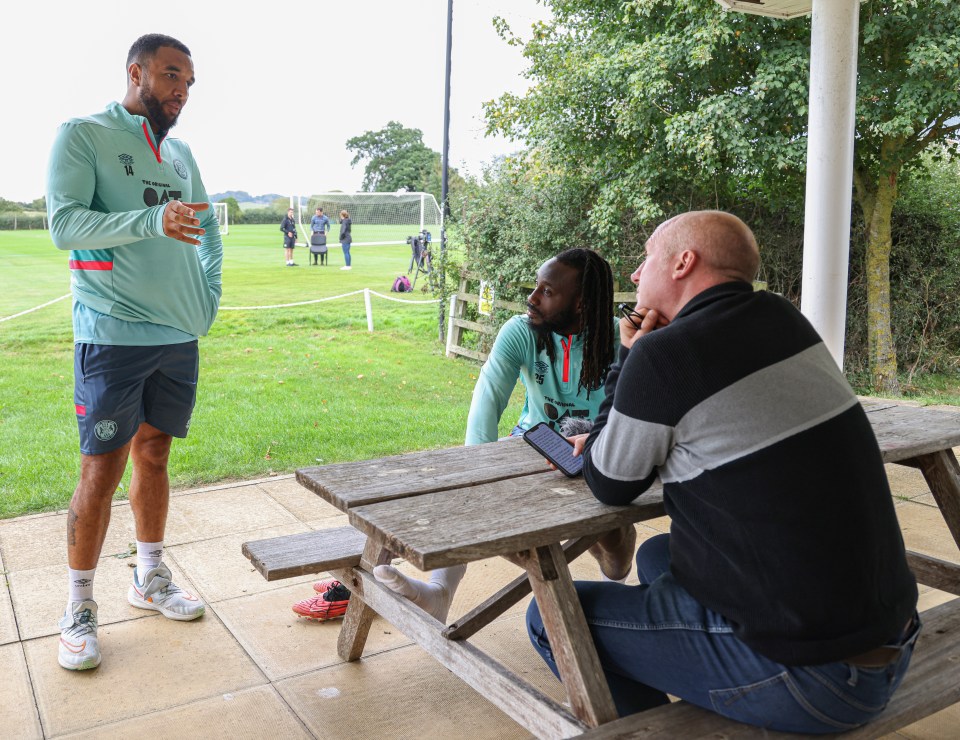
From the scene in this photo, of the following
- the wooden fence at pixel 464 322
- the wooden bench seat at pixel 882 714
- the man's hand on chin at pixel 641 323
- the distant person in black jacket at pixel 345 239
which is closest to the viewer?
the wooden bench seat at pixel 882 714

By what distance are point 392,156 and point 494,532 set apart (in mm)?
43324

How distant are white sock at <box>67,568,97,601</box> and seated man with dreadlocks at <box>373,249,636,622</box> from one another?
4.50ft

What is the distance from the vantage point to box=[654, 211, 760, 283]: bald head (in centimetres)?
189

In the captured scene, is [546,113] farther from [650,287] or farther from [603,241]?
[650,287]

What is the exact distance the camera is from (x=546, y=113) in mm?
9547

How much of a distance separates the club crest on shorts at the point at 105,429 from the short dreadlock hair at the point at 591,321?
57.2 inches

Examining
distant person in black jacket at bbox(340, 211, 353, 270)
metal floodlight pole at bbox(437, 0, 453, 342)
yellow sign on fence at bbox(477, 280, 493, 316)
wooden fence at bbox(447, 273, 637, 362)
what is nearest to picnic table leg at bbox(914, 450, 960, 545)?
wooden fence at bbox(447, 273, 637, 362)

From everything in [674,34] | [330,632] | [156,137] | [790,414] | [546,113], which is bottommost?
[330,632]

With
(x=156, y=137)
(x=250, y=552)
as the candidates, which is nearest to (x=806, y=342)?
(x=250, y=552)

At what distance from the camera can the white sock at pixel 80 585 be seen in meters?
2.99

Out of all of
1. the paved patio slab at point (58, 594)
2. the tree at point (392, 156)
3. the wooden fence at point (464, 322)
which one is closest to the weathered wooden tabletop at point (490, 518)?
the paved patio slab at point (58, 594)

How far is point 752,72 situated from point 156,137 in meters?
7.19

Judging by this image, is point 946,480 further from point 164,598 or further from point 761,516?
point 164,598

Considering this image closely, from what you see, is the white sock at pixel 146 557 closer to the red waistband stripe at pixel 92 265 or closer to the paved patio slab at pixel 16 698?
the paved patio slab at pixel 16 698
